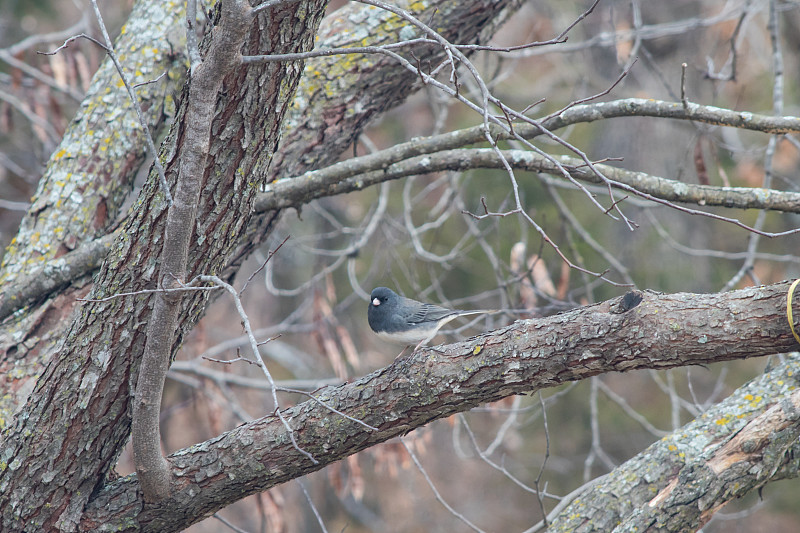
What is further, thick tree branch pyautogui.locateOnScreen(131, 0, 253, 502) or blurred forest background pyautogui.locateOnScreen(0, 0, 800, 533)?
blurred forest background pyautogui.locateOnScreen(0, 0, 800, 533)

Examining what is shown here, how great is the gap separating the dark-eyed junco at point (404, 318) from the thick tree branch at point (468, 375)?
2.93 ft

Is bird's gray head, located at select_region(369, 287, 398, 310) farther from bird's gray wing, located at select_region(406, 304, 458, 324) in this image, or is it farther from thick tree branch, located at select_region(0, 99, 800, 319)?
thick tree branch, located at select_region(0, 99, 800, 319)

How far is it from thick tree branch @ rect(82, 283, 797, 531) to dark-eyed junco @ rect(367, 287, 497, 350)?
89cm

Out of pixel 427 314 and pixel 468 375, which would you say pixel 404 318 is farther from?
pixel 468 375

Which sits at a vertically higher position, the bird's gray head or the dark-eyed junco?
the bird's gray head

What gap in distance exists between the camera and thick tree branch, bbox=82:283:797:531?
1856 millimetres

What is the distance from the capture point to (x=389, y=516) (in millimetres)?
7445

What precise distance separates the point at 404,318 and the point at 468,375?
45.4 inches

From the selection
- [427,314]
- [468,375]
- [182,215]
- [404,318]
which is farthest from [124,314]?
[427,314]

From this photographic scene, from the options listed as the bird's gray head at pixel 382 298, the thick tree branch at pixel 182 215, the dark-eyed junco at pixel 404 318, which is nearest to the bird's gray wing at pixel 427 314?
the dark-eyed junco at pixel 404 318

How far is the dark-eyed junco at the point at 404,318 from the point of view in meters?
3.08

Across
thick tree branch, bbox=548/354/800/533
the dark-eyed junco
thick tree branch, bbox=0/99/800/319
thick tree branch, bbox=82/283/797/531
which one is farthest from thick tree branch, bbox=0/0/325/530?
thick tree branch, bbox=548/354/800/533

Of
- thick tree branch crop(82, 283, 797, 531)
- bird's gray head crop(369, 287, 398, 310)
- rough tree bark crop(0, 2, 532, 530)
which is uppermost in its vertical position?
bird's gray head crop(369, 287, 398, 310)

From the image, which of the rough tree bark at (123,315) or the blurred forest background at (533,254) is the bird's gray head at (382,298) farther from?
the blurred forest background at (533,254)
